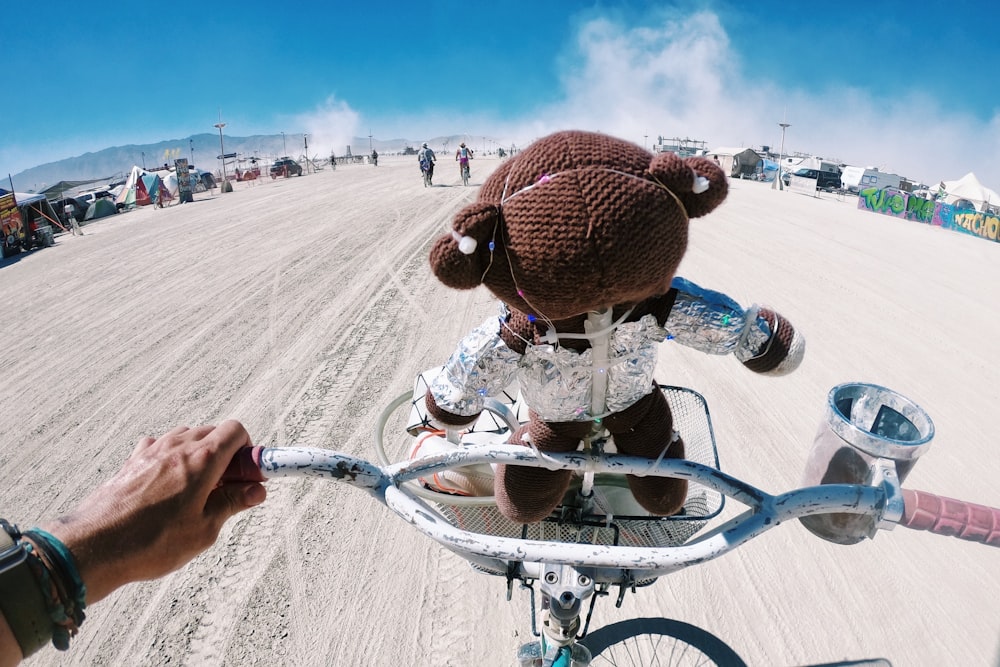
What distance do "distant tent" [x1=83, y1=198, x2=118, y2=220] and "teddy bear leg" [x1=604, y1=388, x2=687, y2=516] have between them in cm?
2204

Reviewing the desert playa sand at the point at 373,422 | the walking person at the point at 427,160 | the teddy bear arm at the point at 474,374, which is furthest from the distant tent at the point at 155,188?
the teddy bear arm at the point at 474,374

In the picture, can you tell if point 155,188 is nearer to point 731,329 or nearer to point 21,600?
point 21,600

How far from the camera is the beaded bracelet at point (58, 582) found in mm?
909

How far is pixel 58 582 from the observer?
36.5 inches

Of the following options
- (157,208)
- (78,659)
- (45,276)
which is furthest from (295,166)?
(78,659)

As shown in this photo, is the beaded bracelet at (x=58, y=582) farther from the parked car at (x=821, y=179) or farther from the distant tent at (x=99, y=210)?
the parked car at (x=821, y=179)

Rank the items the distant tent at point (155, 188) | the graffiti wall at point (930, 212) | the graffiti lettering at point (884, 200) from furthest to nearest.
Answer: the distant tent at point (155, 188) < the graffiti lettering at point (884, 200) < the graffiti wall at point (930, 212)

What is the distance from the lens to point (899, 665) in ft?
7.49

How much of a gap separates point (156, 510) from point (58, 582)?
18 cm

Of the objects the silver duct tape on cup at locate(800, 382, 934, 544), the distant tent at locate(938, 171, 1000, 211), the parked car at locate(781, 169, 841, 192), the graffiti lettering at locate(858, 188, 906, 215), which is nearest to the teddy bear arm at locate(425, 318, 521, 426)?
the silver duct tape on cup at locate(800, 382, 934, 544)

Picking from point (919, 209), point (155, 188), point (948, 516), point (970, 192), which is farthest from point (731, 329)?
point (970, 192)

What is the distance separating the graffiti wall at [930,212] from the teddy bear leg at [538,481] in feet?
54.6

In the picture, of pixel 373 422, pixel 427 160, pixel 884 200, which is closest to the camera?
pixel 373 422

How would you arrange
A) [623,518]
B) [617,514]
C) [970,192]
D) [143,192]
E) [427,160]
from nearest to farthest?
[623,518]
[617,514]
[427,160]
[143,192]
[970,192]
